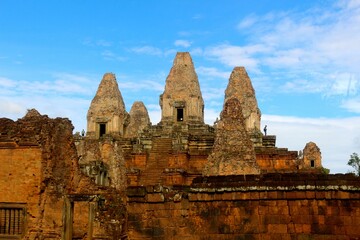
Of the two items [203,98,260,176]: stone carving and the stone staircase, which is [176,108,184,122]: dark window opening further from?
[203,98,260,176]: stone carving

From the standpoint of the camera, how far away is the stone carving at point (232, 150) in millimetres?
17219

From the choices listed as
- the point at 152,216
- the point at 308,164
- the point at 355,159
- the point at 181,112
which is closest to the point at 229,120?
the point at 152,216

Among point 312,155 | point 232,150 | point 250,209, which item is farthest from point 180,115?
point 250,209

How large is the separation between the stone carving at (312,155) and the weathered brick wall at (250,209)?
29221mm

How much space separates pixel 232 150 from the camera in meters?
17.8

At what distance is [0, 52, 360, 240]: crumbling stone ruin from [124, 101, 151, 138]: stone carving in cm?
1777

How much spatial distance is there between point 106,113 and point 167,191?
85.2 ft

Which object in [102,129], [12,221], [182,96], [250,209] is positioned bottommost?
[12,221]

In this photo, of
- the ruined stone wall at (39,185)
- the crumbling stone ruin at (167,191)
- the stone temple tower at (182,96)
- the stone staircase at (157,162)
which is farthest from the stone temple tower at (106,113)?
the ruined stone wall at (39,185)

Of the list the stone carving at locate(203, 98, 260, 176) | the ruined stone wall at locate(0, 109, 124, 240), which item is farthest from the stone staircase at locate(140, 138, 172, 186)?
the ruined stone wall at locate(0, 109, 124, 240)

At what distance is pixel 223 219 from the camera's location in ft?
28.6

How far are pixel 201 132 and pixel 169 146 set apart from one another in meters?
2.61

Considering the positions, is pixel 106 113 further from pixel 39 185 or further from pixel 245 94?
pixel 39 185

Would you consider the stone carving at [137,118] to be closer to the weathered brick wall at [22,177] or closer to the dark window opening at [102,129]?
the dark window opening at [102,129]
